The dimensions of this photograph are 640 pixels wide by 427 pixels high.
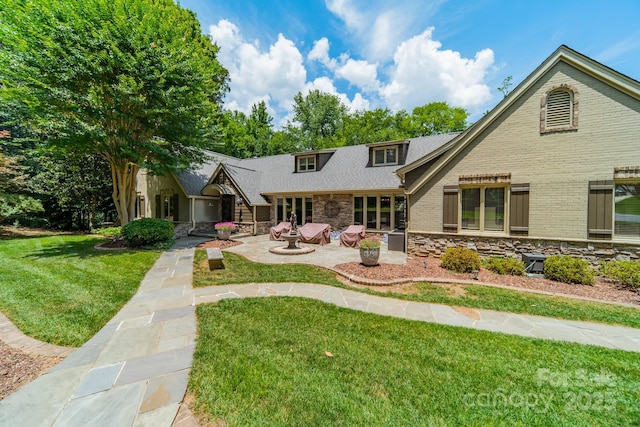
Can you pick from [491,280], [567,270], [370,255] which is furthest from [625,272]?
[370,255]

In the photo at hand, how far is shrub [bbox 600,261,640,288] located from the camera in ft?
21.7

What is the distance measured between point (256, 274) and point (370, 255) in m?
3.82

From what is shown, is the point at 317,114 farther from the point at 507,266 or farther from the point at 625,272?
the point at 625,272

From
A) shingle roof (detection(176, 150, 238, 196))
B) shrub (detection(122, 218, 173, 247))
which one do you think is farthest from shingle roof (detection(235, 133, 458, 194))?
shrub (detection(122, 218, 173, 247))

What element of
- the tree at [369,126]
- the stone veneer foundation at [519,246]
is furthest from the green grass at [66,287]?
the tree at [369,126]

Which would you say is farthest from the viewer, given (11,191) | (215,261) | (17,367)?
(11,191)

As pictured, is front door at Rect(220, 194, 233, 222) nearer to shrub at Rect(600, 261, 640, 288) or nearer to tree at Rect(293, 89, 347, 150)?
shrub at Rect(600, 261, 640, 288)

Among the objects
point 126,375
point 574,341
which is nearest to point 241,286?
point 126,375

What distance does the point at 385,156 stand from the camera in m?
15.8

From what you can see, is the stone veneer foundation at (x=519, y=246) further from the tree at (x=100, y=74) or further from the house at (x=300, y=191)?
the tree at (x=100, y=74)

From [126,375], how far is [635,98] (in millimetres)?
14252

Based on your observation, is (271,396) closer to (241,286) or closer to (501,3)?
(241,286)

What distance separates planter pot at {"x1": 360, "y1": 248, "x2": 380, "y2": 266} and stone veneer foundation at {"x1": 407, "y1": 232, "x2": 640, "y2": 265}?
2905 mm

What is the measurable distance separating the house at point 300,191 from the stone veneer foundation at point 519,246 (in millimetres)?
3889
